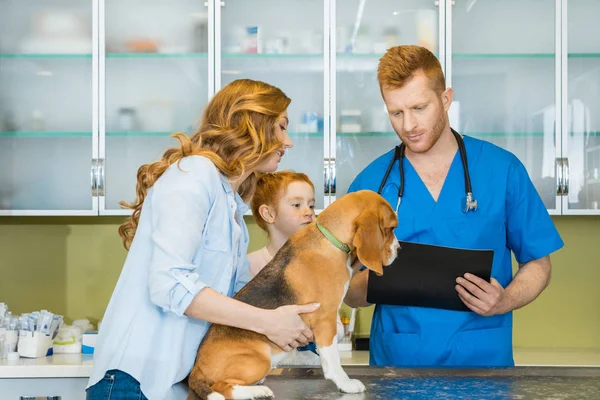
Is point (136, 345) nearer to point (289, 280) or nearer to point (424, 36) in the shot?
point (289, 280)

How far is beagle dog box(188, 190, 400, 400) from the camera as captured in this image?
1364 millimetres

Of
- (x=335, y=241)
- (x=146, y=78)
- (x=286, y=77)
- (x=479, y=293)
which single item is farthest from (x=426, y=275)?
(x=146, y=78)

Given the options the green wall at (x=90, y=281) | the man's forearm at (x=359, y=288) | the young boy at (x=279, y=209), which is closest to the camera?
the man's forearm at (x=359, y=288)

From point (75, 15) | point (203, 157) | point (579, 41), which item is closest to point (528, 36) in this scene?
point (579, 41)

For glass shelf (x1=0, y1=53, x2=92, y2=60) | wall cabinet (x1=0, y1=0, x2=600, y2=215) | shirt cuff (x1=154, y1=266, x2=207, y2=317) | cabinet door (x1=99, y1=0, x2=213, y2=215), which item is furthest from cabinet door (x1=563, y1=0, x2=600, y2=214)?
shirt cuff (x1=154, y1=266, x2=207, y2=317)

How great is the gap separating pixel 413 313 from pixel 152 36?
184 centimetres

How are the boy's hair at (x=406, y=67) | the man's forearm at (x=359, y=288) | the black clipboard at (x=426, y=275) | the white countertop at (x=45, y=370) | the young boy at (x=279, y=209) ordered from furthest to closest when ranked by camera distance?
the white countertop at (x=45, y=370)
the young boy at (x=279, y=209)
the man's forearm at (x=359, y=288)
the boy's hair at (x=406, y=67)
the black clipboard at (x=426, y=275)

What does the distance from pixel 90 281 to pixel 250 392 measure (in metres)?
2.23

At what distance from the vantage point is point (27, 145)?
10.2ft

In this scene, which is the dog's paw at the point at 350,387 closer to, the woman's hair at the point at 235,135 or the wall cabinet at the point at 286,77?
the woman's hair at the point at 235,135

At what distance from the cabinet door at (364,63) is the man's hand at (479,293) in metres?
1.34

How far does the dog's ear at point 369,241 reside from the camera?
1383 millimetres

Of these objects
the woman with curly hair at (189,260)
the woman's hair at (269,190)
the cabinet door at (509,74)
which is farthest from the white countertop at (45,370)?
the cabinet door at (509,74)

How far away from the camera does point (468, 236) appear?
1917mm
